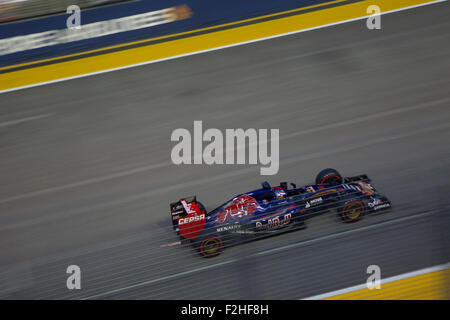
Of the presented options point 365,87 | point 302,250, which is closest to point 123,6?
point 365,87

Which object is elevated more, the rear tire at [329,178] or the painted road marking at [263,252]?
the rear tire at [329,178]

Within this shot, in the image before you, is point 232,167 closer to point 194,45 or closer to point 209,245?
point 209,245

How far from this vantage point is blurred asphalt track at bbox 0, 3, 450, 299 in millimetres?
3830

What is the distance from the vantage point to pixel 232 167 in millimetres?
7059

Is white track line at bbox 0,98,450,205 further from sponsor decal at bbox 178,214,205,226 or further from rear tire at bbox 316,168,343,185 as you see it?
sponsor decal at bbox 178,214,205,226

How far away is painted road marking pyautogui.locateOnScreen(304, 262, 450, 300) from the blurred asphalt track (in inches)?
2.7

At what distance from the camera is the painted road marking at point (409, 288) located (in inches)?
152

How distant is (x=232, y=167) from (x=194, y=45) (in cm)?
375

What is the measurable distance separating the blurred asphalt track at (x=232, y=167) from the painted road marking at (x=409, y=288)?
0.23 feet

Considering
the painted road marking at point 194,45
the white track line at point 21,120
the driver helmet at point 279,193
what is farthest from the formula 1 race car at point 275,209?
the painted road marking at point 194,45

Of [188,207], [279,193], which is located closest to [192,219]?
[188,207]

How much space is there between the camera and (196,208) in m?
5.60

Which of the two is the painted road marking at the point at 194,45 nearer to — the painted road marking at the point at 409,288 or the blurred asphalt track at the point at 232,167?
the blurred asphalt track at the point at 232,167
